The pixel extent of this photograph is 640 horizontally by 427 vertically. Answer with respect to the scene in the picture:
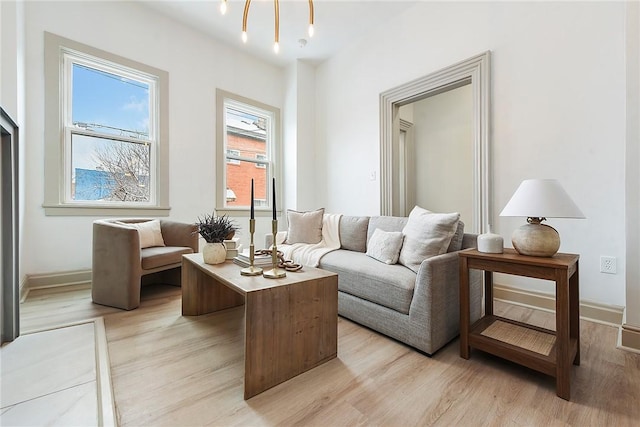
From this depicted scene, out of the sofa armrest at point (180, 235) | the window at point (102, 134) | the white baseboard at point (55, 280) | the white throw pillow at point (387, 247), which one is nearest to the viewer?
the white throw pillow at point (387, 247)

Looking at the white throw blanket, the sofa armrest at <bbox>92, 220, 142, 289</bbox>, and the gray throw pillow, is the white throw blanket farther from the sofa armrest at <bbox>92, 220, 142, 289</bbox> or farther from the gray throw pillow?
the sofa armrest at <bbox>92, 220, 142, 289</bbox>

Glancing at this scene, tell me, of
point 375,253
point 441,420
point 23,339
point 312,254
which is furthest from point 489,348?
point 23,339

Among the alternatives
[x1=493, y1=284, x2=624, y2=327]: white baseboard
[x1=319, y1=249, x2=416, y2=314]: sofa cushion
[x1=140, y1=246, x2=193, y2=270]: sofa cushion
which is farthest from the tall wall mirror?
[x1=140, y1=246, x2=193, y2=270]: sofa cushion

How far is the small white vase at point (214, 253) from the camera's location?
6.03ft

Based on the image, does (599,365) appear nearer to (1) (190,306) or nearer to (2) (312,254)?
(2) (312,254)

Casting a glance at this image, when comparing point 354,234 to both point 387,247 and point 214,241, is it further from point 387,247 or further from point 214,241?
point 214,241

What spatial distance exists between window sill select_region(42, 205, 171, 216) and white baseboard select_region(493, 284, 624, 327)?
3.74 m

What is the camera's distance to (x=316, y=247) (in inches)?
108

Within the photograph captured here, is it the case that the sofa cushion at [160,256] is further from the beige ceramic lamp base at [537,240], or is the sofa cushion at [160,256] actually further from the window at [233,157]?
the beige ceramic lamp base at [537,240]

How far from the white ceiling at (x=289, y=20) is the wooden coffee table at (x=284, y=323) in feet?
10.1

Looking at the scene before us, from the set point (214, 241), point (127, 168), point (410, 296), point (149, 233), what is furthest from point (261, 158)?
point (410, 296)

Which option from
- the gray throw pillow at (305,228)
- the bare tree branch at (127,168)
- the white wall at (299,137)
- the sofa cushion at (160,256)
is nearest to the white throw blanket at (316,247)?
the gray throw pillow at (305,228)

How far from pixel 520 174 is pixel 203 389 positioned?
9.15 feet

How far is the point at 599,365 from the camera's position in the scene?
4.72ft
